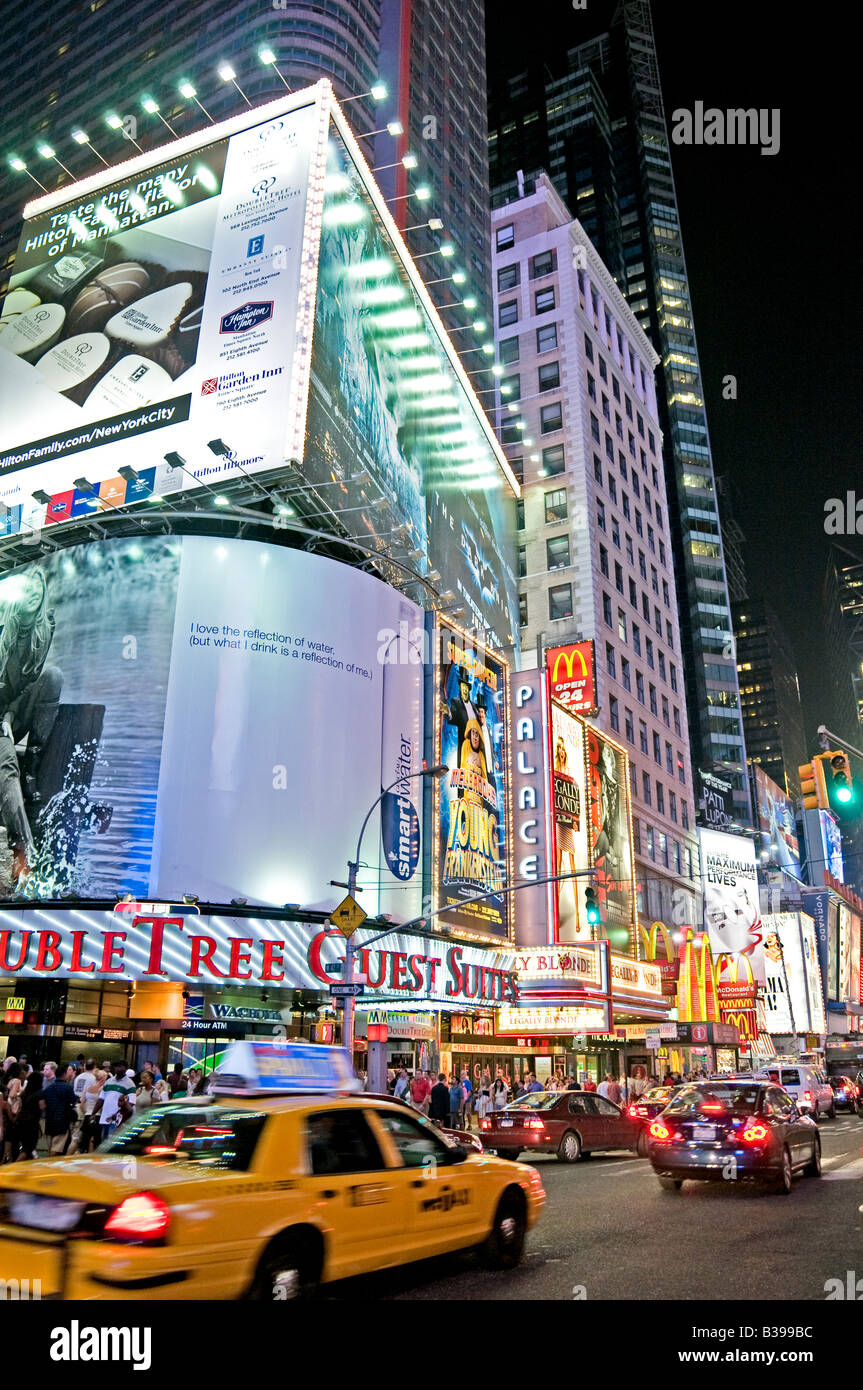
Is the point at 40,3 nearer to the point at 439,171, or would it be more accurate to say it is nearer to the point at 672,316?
the point at 439,171

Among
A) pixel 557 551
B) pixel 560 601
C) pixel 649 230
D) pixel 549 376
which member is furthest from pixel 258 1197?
pixel 649 230

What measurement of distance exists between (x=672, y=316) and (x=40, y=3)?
81.6 meters

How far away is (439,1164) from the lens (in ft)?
27.6

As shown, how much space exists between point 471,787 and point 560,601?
2512 centimetres

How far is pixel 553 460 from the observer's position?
64375 mm

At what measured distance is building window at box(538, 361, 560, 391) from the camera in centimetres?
6706

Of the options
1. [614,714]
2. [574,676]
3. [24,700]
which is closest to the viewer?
[24,700]

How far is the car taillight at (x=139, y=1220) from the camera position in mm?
5793

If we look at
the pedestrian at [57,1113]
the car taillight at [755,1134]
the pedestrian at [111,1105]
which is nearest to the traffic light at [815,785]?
the car taillight at [755,1134]

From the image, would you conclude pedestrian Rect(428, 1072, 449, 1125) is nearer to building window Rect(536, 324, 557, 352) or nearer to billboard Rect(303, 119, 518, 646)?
billboard Rect(303, 119, 518, 646)

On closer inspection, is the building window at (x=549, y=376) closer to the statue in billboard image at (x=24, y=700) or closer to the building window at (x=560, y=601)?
the building window at (x=560, y=601)

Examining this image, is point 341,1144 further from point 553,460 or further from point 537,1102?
point 553,460

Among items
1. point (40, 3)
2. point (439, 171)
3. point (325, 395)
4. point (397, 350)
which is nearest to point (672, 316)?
point (439, 171)
